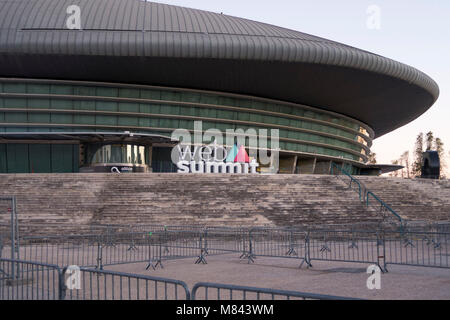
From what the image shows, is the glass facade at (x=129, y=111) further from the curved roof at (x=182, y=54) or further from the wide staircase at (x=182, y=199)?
the wide staircase at (x=182, y=199)

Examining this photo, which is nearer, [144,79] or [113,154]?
[113,154]

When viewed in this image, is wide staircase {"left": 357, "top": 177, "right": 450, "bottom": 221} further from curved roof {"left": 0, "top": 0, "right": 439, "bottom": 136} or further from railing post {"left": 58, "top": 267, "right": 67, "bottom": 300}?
railing post {"left": 58, "top": 267, "right": 67, "bottom": 300}

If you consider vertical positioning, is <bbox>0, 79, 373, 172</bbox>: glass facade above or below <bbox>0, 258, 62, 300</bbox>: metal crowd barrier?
above

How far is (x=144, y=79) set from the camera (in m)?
52.6

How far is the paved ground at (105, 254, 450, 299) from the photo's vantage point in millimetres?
11805

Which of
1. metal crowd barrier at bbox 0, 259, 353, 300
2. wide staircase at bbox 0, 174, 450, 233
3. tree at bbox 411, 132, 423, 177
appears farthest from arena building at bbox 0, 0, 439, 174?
tree at bbox 411, 132, 423, 177

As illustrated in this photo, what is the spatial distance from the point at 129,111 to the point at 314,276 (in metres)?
41.7

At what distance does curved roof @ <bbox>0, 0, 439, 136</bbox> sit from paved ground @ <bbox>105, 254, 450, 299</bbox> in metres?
33.3

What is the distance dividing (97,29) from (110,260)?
35624 millimetres

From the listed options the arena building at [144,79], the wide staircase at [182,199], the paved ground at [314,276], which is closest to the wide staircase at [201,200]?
the wide staircase at [182,199]

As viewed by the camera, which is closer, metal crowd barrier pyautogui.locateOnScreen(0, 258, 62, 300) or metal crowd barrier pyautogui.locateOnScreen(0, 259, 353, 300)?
metal crowd barrier pyautogui.locateOnScreen(0, 259, 353, 300)

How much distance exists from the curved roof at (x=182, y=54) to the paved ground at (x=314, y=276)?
3327 centimetres

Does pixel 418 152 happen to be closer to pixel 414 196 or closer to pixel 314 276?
pixel 414 196

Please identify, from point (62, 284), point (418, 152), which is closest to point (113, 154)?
point (62, 284)
